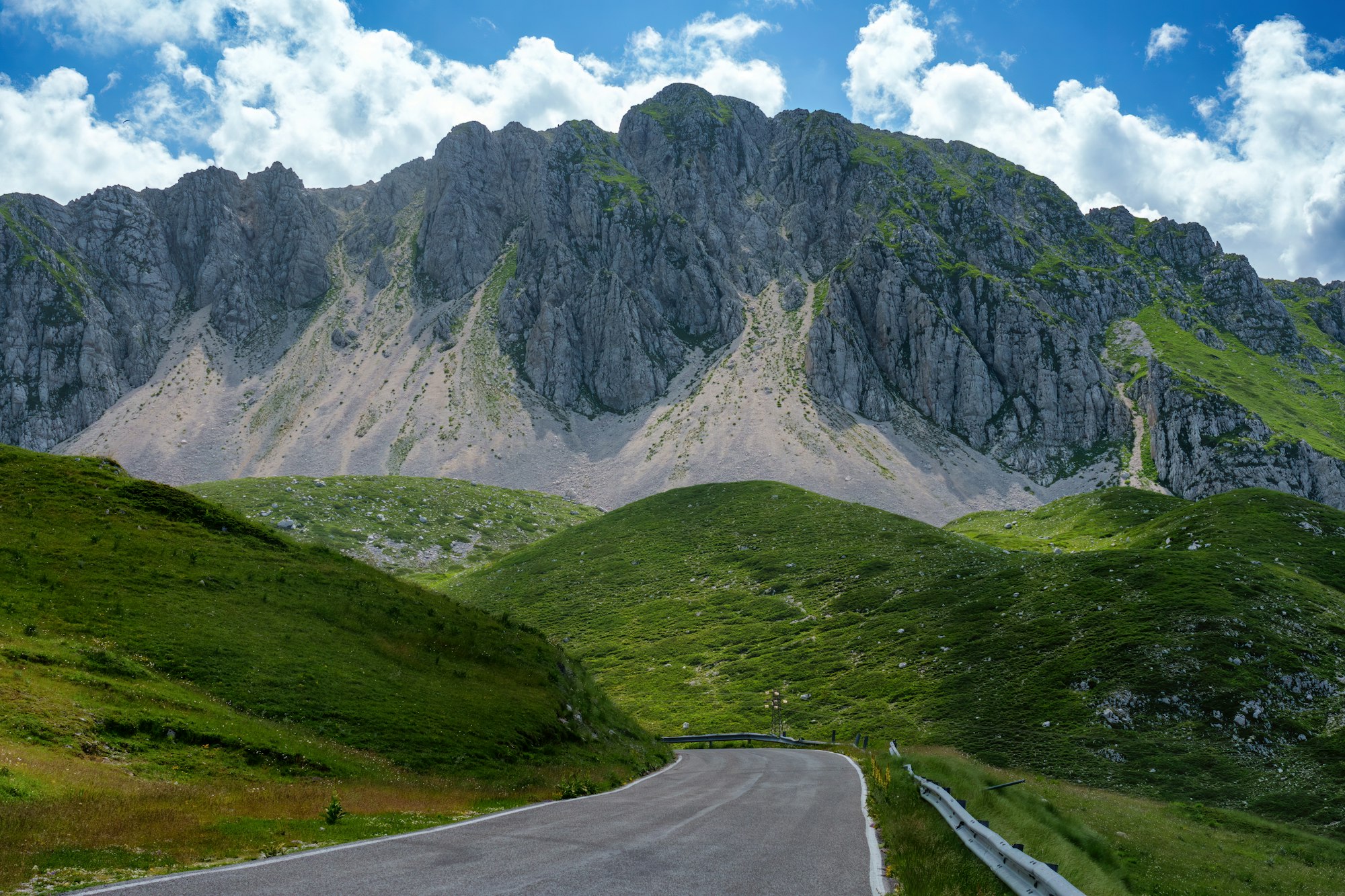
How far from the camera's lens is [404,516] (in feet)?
523

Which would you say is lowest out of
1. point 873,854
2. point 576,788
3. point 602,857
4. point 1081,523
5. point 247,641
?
point 576,788

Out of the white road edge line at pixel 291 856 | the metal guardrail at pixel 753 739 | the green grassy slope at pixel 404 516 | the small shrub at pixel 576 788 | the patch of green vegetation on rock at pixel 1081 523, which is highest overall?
the patch of green vegetation on rock at pixel 1081 523

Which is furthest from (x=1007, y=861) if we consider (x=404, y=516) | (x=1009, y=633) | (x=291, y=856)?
(x=404, y=516)

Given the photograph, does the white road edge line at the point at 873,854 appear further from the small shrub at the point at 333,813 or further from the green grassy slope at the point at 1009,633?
the green grassy slope at the point at 1009,633

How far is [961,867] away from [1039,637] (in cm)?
6212

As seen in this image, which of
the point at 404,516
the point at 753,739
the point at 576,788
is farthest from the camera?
the point at 404,516

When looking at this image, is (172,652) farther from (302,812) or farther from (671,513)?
(671,513)

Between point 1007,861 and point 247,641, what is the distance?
104 feet

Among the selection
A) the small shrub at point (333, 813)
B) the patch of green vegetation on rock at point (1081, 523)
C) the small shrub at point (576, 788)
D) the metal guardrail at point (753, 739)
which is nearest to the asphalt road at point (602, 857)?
the small shrub at point (576, 788)

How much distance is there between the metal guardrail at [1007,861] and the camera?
30.7ft

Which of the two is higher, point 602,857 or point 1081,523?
point 1081,523

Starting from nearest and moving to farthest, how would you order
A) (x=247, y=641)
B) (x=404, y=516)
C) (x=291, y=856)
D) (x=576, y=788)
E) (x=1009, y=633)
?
(x=291, y=856) → (x=576, y=788) → (x=247, y=641) → (x=1009, y=633) → (x=404, y=516)

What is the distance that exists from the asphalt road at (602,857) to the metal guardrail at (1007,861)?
2076 millimetres

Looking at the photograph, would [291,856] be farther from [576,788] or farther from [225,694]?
[225,694]
